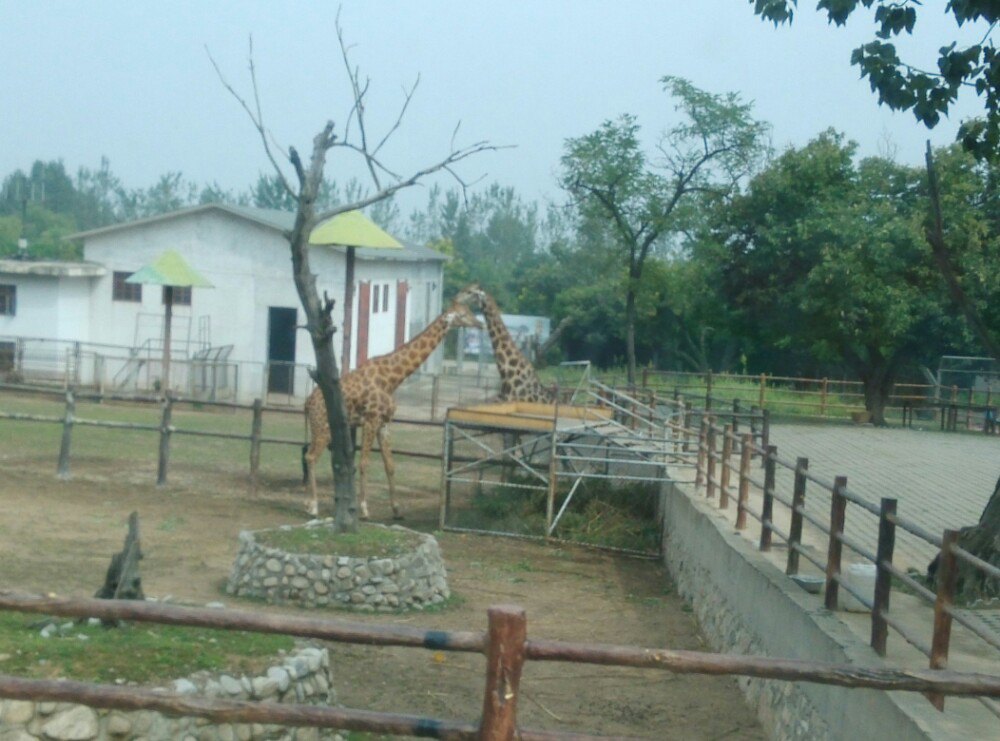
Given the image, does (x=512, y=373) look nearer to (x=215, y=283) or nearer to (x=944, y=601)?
(x=944, y=601)

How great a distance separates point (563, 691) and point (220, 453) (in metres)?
13.1

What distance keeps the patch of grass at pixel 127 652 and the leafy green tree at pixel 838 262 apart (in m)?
19.1

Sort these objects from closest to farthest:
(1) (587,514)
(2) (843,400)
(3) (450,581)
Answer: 1. (3) (450,581)
2. (1) (587,514)
3. (2) (843,400)

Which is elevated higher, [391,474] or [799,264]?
[799,264]

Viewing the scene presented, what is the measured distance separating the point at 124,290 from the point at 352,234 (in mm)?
14688

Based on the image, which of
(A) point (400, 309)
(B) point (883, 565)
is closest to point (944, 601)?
(B) point (883, 565)

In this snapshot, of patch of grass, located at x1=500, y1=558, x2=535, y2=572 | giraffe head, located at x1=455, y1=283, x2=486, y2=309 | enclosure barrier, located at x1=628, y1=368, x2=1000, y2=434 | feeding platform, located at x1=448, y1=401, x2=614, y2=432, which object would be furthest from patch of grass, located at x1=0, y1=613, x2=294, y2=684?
enclosure barrier, located at x1=628, y1=368, x2=1000, y2=434

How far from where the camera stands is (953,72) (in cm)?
792

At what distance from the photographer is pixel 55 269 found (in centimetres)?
3219

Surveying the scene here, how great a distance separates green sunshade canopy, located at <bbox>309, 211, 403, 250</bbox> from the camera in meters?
20.3

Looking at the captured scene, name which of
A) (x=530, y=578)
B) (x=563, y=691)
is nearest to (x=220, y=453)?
(x=530, y=578)

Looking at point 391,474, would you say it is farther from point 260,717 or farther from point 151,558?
point 260,717

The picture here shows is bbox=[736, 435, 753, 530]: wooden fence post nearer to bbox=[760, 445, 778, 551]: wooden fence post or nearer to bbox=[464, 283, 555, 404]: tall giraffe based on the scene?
bbox=[760, 445, 778, 551]: wooden fence post


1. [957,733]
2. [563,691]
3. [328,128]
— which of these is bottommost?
[563,691]
